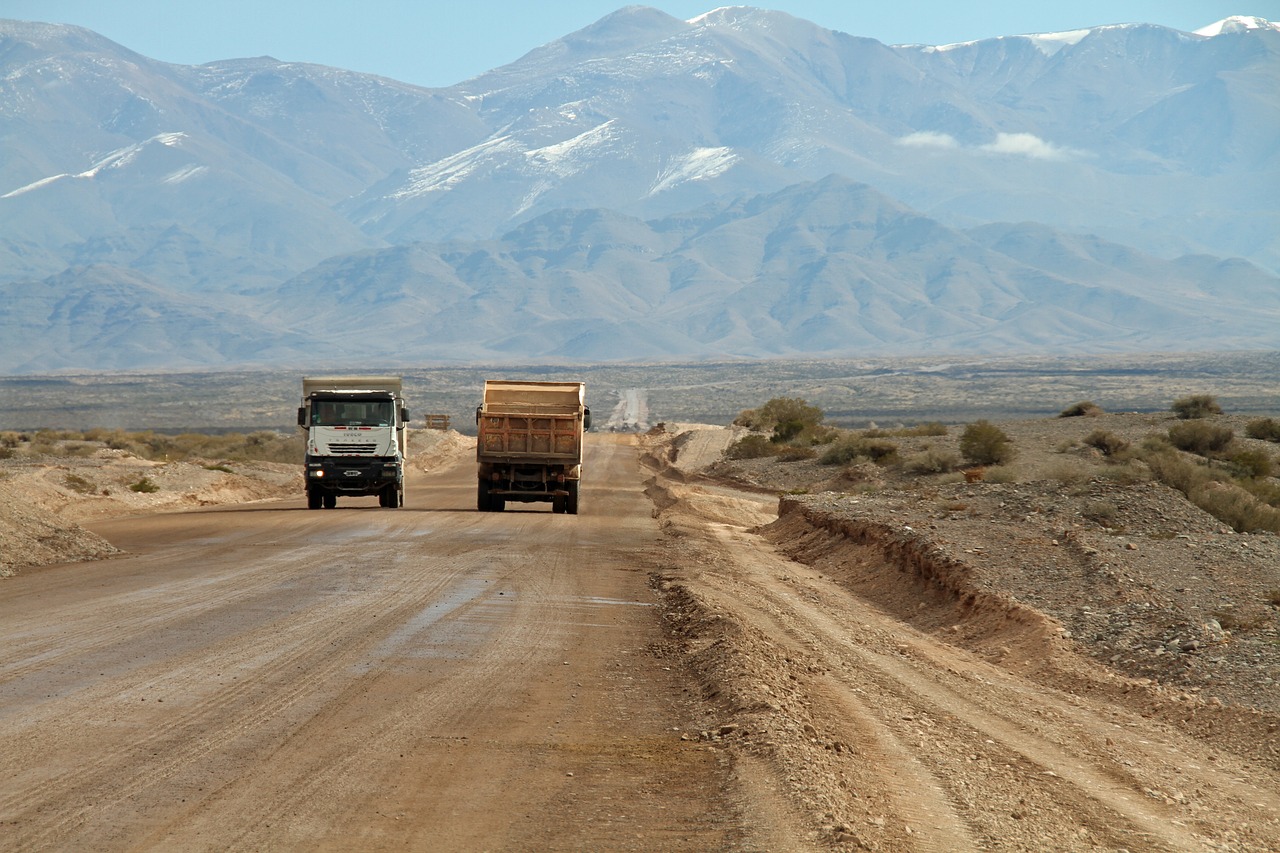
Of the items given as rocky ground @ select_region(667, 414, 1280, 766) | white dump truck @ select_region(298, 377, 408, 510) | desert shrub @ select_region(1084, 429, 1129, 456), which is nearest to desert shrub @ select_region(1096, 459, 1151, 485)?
rocky ground @ select_region(667, 414, 1280, 766)

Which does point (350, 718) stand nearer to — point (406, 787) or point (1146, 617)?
point (406, 787)

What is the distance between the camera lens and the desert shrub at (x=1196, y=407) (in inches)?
2133

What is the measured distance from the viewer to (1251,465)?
36.0 m

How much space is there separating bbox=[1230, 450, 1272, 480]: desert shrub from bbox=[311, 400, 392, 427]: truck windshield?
68.0 ft

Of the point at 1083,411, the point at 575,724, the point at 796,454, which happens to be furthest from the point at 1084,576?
the point at 1083,411

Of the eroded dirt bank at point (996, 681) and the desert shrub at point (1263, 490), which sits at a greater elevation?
the eroded dirt bank at point (996, 681)

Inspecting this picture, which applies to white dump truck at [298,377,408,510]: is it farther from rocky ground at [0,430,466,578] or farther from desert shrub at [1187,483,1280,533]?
desert shrub at [1187,483,1280,533]

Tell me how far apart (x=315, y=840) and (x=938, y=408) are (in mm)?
125473

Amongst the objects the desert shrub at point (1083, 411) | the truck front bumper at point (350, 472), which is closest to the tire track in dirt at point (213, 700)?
the truck front bumper at point (350, 472)

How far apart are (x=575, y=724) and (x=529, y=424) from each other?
19934 mm

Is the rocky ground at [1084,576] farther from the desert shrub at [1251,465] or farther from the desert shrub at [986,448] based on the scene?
the desert shrub at [986,448]

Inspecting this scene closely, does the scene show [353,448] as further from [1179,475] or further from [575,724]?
[575,724]

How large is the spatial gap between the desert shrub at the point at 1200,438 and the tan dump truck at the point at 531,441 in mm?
20814

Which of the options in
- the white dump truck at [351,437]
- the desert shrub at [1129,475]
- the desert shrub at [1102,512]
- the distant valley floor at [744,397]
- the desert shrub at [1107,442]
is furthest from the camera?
the distant valley floor at [744,397]
